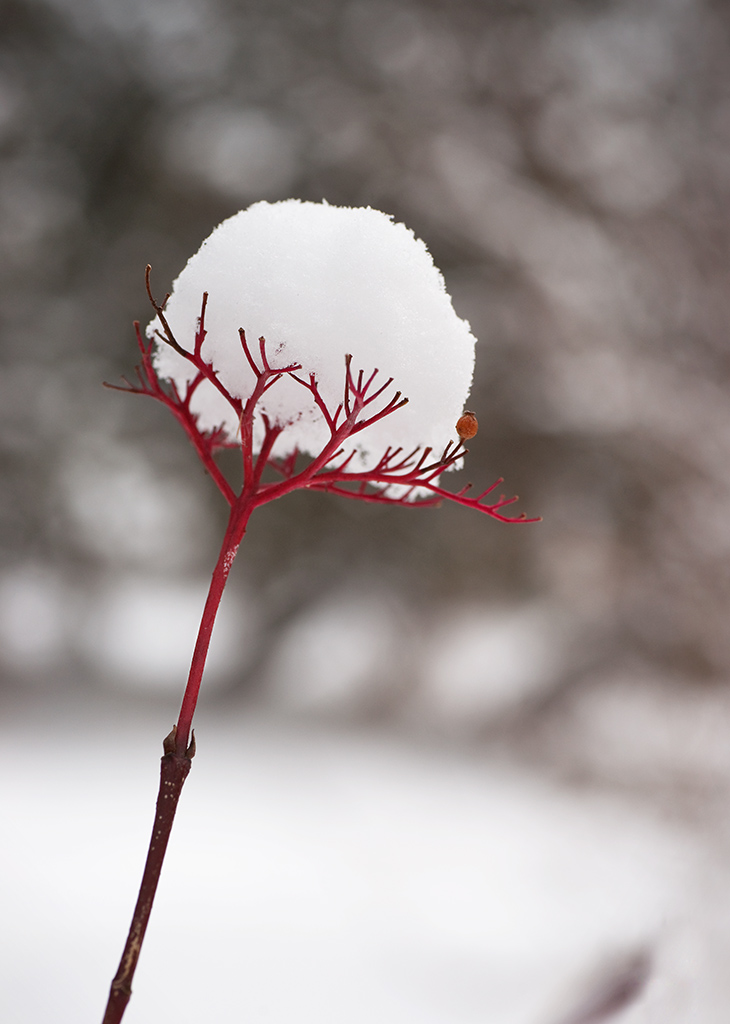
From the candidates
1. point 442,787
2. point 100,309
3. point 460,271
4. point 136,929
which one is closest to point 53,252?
point 100,309

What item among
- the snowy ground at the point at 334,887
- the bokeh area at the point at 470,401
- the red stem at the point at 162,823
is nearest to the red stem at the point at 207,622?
the red stem at the point at 162,823

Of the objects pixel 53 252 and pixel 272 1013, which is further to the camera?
pixel 53 252

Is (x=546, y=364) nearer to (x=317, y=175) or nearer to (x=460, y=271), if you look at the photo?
(x=460, y=271)

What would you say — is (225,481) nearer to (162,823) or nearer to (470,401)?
(162,823)

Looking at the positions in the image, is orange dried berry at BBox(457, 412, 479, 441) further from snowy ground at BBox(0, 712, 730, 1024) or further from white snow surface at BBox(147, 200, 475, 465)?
snowy ground at BBox(0, 712, 730, 1024)

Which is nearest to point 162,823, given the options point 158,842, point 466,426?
point 158,842

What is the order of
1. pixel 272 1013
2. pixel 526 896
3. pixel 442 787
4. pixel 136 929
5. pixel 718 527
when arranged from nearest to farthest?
pixel 136 929 → pixel 272 1013 → pixel 526 896 → pixel 442 787 → pixel 718 527

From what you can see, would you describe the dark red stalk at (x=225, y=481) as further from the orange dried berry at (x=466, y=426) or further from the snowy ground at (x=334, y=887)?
the snowy ground at (x=334, y=887)

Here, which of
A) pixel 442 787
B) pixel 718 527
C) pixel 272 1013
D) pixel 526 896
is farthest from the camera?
pixel 718 527
